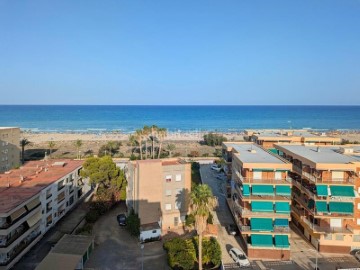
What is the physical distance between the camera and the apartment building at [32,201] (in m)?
28.0

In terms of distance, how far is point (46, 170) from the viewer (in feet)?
143

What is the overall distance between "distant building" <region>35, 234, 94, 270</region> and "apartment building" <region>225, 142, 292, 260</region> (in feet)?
53.5

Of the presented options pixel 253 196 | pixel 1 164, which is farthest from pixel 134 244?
pixel 1 164

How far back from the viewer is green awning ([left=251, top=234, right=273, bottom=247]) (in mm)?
29594

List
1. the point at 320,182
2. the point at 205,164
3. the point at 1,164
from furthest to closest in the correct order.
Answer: the point at 205,164 → the point at 1,164 → the point at 320,182

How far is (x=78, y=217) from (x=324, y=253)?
3192 centimetres

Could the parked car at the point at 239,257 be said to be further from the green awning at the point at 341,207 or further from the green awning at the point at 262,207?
the green awning at the point at 341,207

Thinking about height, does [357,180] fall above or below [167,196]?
above

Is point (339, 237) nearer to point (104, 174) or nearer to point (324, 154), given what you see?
point (324, 154)

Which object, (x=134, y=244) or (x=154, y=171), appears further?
(x=154, y=171)

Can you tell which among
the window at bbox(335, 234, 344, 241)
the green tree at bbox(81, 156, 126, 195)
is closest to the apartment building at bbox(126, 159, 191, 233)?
the green tree at bbox(81, 156, 126, 195)

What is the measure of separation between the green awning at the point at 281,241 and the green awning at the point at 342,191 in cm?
663

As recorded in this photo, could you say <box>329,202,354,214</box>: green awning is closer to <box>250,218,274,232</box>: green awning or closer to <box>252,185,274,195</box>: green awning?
<box>252,185,274,195</box>: green awning

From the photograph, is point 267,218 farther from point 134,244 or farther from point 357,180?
point 134,244
